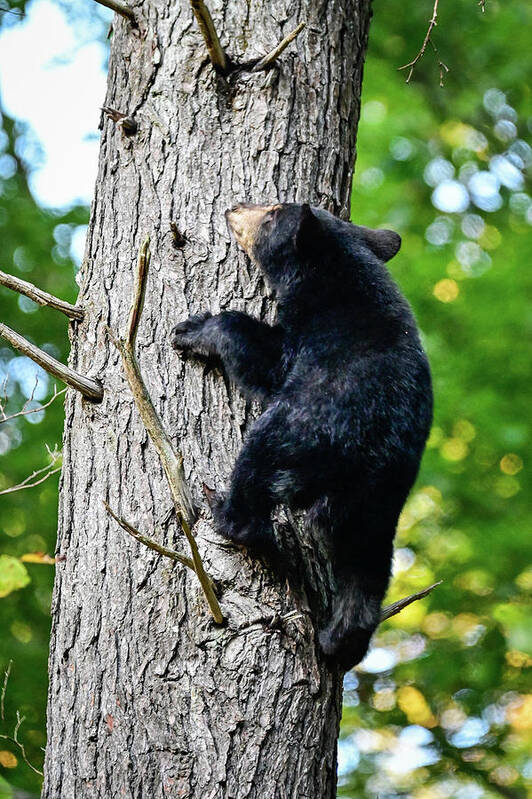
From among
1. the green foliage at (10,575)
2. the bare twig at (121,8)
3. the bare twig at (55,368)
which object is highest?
the bare twig at (121,8)

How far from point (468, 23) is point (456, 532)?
5832 millimetres

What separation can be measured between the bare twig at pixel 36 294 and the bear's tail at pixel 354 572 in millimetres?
1257

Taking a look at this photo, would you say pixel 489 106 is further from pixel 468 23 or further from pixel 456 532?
pixel 456 532

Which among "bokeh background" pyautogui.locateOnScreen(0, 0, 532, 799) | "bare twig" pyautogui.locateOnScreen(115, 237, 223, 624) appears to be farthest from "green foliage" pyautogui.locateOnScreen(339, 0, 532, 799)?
"bare twig" pyautogui.locateOnScreen(115, 237, 223, 624)

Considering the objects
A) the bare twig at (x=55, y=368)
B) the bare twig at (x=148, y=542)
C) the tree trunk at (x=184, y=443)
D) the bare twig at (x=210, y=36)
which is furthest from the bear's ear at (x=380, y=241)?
the bare twig at (x=148, y=542)

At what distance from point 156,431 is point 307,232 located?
1424 mm

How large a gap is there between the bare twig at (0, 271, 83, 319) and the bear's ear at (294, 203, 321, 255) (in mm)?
983

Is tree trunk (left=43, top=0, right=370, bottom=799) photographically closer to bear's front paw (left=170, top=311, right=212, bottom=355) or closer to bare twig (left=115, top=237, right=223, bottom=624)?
bear's front paw (left=170, top=311, right=212, bottom=355)

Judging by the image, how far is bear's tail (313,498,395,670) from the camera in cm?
292

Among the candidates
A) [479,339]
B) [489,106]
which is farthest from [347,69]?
[489,106]

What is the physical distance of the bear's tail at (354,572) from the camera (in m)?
2.92

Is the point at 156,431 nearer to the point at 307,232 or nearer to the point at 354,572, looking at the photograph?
the point at 354,572

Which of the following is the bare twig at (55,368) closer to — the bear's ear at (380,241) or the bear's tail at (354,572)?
the bear's tail at (354,572)

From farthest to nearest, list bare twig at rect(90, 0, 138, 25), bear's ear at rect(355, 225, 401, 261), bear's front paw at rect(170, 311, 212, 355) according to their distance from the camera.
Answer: bear's ear at rect(355, 225, 401, 261), bare twig at rect(90, 0, 138, 25), bear's front paw at rect(170, 311, 212, 355)
